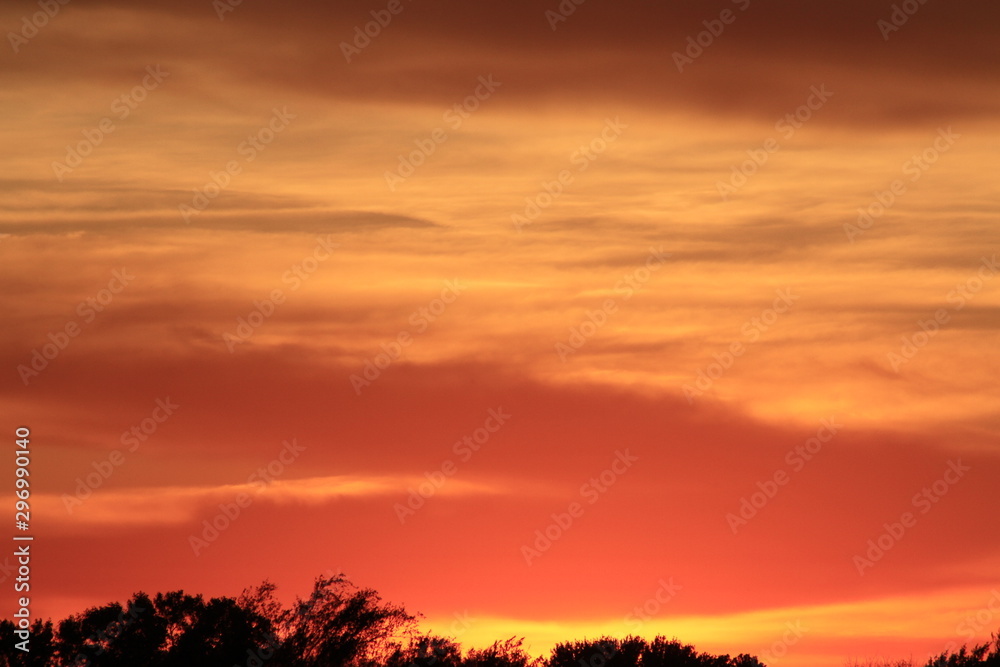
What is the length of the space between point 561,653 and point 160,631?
86.6 ft

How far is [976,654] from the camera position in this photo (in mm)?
89562

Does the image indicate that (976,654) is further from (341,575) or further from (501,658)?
(341,575)

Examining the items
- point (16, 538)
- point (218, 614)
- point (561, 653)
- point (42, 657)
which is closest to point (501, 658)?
point (561, 653)

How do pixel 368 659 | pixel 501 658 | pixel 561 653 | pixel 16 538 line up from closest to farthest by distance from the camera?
pixel 16 538 < pixel 368 659 < pixel 501 658 < pixel 561 653

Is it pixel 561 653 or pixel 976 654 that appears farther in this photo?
pixel 561 653

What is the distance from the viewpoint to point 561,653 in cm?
10488

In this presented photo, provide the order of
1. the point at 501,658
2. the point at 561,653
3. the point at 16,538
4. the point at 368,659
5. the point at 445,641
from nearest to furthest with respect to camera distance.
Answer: the point at 16,538
the point at 368,659
the point at 445,641
the point at 501,658
the point at 561,653

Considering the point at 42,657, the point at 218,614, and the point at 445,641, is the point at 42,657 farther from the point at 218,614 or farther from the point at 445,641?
the point at 445,641

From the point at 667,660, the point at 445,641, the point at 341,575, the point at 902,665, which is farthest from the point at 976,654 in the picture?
the point at 341,575

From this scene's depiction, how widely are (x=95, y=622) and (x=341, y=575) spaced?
60.6ft

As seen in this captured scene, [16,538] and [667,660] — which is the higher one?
[667,660]

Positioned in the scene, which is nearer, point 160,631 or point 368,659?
point 368,659

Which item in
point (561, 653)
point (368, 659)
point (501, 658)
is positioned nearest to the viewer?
point (368, 659)

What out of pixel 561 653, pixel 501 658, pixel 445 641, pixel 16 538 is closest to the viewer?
pixel 16 538
